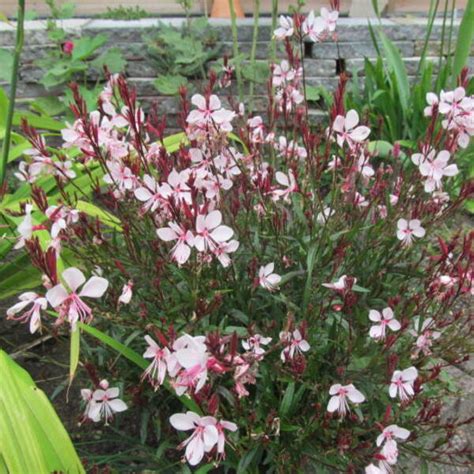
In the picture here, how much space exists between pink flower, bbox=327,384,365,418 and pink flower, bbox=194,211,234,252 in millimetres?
436

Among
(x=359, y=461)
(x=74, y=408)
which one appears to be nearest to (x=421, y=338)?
(x=359, y=461)

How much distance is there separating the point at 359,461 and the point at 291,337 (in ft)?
1.30

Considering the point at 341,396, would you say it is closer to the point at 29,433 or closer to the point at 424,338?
the point at 424,338

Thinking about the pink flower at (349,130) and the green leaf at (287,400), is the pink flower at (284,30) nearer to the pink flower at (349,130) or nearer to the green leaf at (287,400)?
the pink flower at (349,130)

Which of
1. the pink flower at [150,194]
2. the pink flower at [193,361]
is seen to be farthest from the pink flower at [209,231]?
the pink flower at [193,361]

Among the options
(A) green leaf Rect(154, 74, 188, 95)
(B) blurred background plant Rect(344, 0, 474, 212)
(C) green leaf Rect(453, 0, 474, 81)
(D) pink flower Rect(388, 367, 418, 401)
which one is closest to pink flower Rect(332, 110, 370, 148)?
(D) pink flower Rect(388, 367, 418, 401)

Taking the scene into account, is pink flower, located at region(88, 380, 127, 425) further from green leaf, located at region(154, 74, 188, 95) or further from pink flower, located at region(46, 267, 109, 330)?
green leaf, located at region(154, 74, 188, 95)

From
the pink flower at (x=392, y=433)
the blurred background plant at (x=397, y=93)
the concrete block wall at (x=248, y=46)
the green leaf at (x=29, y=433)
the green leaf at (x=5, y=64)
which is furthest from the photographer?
the concrete block wall at (x=248, y=46)

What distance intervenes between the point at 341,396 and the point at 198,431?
1.32ft

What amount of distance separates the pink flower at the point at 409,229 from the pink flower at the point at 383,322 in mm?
241

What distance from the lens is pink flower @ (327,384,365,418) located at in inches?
54.4

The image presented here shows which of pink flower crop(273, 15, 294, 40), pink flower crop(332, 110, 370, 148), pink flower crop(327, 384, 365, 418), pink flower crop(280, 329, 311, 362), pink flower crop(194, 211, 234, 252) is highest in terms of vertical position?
pink flower crop(273, 15, 294, 40)

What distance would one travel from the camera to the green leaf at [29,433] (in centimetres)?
123

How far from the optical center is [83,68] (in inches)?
148
